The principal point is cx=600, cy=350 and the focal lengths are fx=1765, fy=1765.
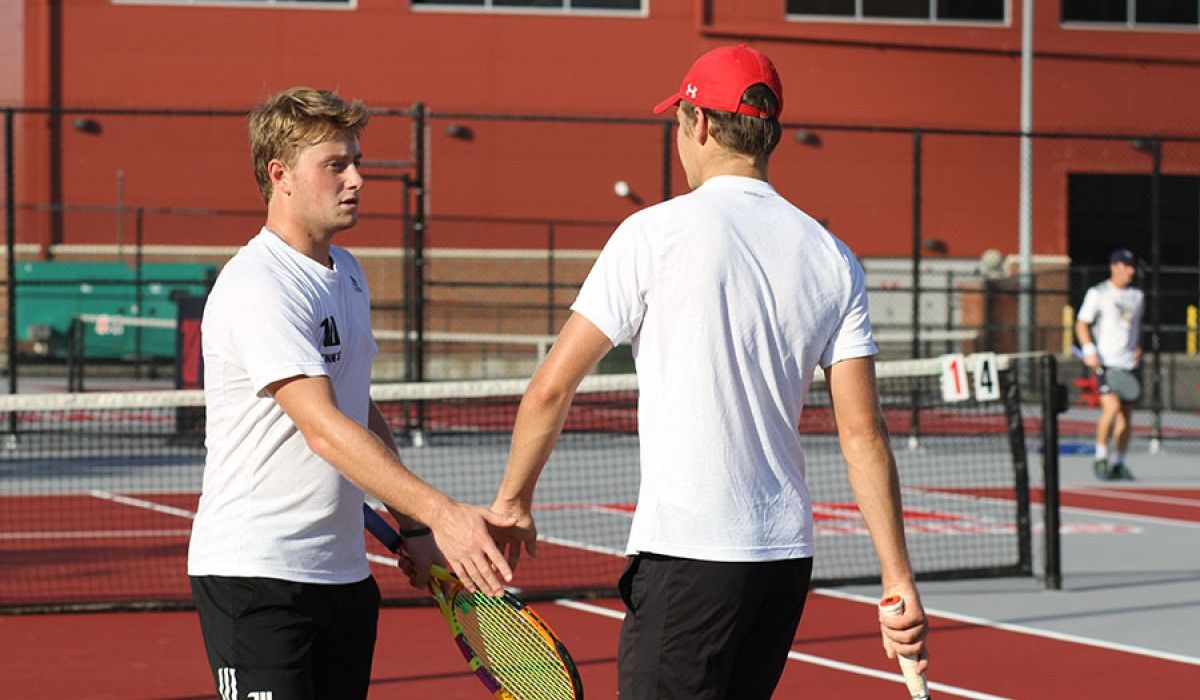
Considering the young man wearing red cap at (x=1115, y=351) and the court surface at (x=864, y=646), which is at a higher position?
the young man wearing red cap at (x=1115, y=351)

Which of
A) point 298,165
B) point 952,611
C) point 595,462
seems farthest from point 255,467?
point 595,462

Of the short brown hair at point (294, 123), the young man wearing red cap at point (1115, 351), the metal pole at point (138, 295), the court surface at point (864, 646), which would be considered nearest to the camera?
the short brown hair at point (294, 123)

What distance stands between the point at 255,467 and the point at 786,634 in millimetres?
1155

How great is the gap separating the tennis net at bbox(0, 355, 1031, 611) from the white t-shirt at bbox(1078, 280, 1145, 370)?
1374 mm

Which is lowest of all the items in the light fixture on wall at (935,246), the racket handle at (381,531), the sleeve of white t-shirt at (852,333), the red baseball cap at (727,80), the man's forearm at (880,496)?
the racket handle at (381,531)

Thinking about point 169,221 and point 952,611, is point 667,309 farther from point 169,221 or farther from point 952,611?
point 169,221

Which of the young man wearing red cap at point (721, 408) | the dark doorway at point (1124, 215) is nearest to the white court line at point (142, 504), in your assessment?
the young man wearing red cap at point (721, 408)

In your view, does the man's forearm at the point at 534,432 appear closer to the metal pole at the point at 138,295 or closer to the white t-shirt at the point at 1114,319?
the white t-shirt at the point at 1114,319

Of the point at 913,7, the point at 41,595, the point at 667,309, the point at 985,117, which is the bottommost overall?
the point at 41,595

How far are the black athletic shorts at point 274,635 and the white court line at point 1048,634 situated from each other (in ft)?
16.3

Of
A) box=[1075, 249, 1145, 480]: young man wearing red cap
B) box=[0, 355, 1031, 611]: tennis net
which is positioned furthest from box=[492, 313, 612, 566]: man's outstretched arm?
box=[1075, 249, 1145, 480]: young man wearing red cap

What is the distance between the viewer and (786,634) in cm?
366

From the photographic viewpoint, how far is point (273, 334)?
139 inches

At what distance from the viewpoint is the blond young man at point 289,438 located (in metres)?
3.56
